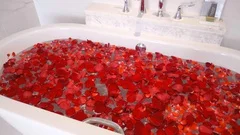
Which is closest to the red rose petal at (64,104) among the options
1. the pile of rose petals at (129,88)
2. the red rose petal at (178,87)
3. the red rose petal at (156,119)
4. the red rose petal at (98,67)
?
the pile of rose petals at (129,88)

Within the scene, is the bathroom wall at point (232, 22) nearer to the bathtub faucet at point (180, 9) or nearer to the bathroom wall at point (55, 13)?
the bathroom wall at point (55, 13)

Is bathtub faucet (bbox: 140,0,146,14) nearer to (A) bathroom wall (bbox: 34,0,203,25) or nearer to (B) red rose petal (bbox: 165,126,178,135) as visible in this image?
(A) bathroom wall (bbox: 34,0,203,25)

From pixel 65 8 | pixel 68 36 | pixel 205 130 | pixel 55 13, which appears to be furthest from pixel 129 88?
pixel 55 13

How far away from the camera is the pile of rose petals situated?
1.12 metres

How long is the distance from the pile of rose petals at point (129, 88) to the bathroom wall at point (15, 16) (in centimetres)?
38

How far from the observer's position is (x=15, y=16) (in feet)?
5.93

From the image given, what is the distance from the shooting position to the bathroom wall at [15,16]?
170 centimetres

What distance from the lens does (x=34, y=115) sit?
938 millimetres

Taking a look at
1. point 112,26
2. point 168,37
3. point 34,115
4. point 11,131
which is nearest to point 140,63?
point 168,37

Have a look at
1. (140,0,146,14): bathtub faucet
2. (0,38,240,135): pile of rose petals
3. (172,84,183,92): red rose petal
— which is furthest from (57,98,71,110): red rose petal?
(140,0,146,14): bathtub faucet

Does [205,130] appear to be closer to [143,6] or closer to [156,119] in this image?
[156,119]

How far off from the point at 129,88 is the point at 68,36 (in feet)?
2.65

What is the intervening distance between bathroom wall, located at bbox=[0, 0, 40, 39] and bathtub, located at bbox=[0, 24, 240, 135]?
0.94 feet

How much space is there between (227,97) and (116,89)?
2.39ft
